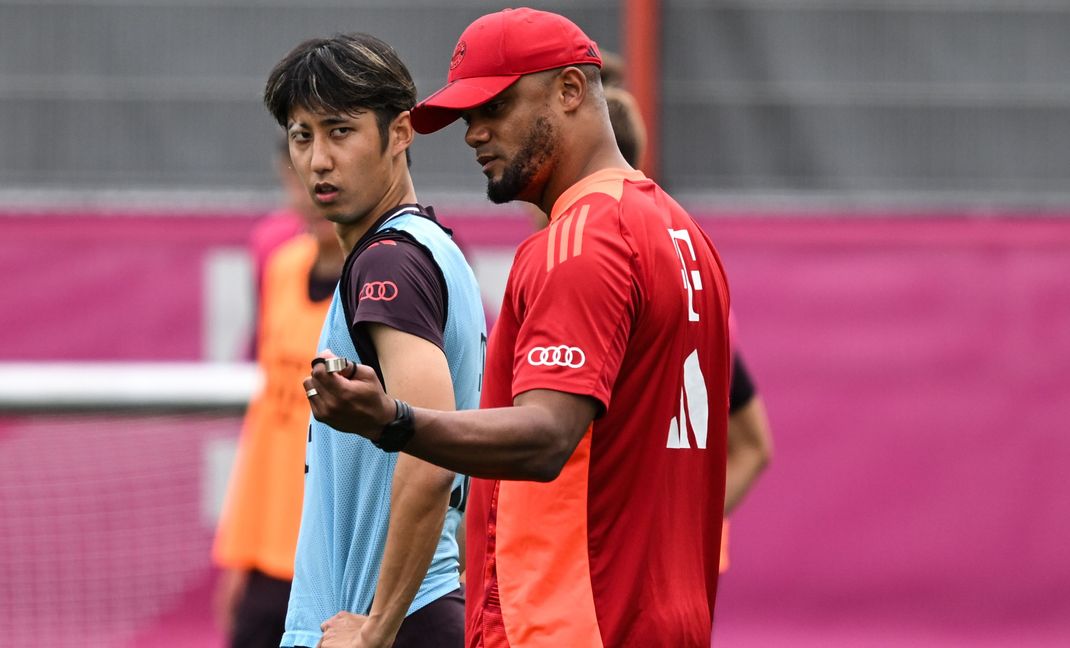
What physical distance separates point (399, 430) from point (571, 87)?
2.51 feet

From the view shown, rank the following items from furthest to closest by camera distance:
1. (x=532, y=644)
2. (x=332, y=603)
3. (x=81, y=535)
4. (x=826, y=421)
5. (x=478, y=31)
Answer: (x=826, y=421) < (x=81, y=535) < (x=332, y=603) < (x=478, y=31) < (x=532, y=644)

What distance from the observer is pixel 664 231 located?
112 inches

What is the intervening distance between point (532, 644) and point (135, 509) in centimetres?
494

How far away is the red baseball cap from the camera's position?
2.94 metres

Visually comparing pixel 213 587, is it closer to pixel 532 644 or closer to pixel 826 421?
pixel 826 421

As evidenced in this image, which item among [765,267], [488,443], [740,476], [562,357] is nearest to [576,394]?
[562,357]

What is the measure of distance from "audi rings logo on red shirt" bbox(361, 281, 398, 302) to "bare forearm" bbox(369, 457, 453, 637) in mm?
305

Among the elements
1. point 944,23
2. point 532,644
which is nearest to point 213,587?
point 944,23

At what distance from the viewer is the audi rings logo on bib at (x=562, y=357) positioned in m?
2.66

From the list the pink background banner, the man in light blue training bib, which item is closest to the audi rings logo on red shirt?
the man in light blue training bib

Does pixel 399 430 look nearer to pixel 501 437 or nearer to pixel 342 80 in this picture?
pixel 501 437

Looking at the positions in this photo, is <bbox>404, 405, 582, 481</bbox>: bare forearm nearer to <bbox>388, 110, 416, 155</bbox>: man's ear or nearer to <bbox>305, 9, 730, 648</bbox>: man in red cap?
<bbox>305, 9, 730, 648</bbox>: man in red cap

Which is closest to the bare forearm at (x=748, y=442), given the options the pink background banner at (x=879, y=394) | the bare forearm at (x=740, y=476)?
the bare forearm at (x=740, y=476)

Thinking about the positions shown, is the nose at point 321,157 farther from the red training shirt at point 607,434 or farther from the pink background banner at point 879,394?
the pink background banner at point 879,394
